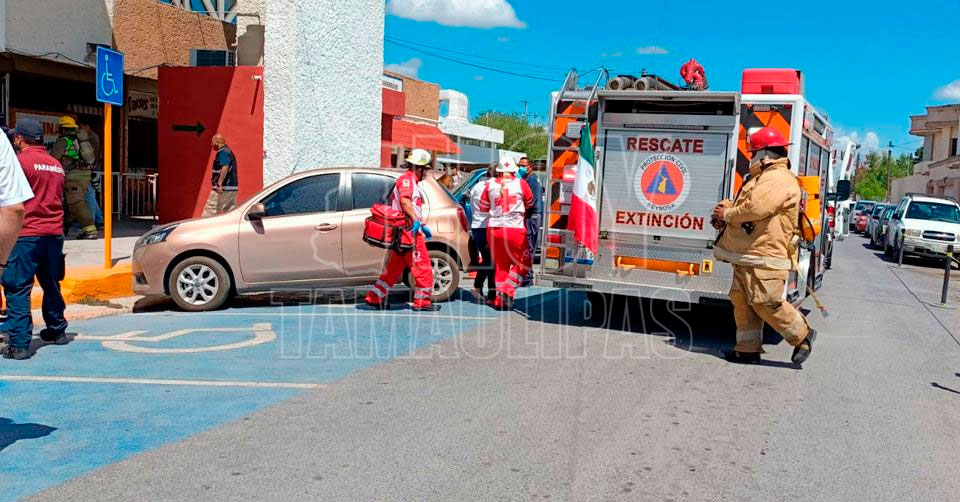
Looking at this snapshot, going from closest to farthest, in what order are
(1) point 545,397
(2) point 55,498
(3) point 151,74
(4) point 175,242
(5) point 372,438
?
(2) point 55,498 → (5) point 372,438 → (1) point 545,397 → (4) point 175,242 → (3) point 151,74

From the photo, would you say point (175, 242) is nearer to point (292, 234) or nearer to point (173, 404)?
point (292, 234)

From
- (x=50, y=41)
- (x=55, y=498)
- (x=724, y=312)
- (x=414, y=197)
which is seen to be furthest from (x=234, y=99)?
(x=55, y=498)

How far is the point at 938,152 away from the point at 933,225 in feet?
135

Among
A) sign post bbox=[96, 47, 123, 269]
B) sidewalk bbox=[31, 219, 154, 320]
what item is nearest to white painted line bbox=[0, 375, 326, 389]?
sidewalk bbox=[31, 219, 154, 320]

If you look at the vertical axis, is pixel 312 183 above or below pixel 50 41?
below

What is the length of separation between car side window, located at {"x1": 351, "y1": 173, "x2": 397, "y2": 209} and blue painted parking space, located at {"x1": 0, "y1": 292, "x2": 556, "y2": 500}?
4.20 feet

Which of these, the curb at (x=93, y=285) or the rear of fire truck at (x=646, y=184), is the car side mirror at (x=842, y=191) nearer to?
the rear of fire truck at (x=646, y=184)

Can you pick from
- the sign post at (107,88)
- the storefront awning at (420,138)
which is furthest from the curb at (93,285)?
the storefront awning at (420,138)

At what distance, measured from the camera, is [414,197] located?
926 cm

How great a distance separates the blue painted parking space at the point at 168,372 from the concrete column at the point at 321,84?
561cm

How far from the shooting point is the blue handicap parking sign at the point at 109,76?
9.68 m

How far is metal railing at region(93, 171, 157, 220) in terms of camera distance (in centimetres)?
1769

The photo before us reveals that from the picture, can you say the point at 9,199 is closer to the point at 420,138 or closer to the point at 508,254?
the point at 508,254

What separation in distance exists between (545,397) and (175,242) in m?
5.01
